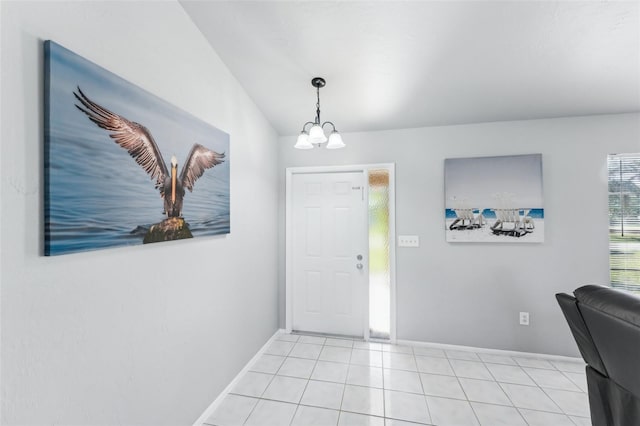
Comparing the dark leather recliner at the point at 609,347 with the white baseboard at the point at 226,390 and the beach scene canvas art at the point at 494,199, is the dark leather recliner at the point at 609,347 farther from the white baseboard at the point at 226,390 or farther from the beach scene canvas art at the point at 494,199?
the white baseboard at the point at 226,390

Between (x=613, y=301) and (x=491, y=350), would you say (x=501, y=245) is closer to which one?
(x=491, y=350)

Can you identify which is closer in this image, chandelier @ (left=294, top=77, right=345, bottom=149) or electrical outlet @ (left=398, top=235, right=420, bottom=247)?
chandelier @ (left=294, top=77, right=345, bottom=149)

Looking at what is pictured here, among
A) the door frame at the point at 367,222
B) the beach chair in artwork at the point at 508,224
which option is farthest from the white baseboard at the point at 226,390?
the beach chair in artwork at the point at 508,224

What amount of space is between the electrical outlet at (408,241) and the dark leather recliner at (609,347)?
1589 millimetres

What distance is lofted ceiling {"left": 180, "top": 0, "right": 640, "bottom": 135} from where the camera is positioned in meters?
1.65

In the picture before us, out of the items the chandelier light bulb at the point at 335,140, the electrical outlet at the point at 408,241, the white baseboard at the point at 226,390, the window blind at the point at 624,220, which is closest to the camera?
the white baseboard at the point at 226,390

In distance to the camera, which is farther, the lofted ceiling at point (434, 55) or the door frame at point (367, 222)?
the door frame at point (367, 222)

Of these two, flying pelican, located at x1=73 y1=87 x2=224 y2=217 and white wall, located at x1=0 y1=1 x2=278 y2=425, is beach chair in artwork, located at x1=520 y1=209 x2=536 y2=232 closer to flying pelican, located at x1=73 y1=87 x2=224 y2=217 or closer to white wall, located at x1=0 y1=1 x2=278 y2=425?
white wall, located at x1=0 y1=1 x2=278 y2=425

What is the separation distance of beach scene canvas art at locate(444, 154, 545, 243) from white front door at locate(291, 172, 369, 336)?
3.07 ft

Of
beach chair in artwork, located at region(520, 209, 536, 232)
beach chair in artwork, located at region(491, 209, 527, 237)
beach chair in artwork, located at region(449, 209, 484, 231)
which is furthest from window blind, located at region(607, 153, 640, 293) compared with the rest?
beach chair in artwork, located at region(449, 209, 484, 231)

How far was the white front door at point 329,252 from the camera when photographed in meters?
3.11

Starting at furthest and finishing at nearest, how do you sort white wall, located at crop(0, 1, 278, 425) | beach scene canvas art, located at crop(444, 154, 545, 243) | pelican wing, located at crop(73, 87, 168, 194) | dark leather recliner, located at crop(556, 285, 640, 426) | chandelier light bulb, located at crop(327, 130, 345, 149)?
beach scene canvas art, located at crop(444, 154, 545, 243)
chandelier light bulb, located at crop(327, 130, 345, 149)
pelican wing, located at crop(73, 87, 168, 194)
dark leather recliner, located at crop(556, 285, 640, 426)
white wall, located at crop(0, 1, 278, 425)

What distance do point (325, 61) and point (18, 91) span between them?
1708 mm

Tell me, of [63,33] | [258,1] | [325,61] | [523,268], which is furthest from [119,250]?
[523,268]
